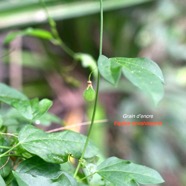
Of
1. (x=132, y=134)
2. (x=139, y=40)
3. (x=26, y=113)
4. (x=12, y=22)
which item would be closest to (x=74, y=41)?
(x=139, y=40)

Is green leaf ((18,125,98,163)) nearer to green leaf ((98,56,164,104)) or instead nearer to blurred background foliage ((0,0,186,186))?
green leaf ((98,56,164,104))

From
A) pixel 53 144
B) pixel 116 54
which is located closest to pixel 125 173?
pixel 53 144

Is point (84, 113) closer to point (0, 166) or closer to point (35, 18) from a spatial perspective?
point (35, 18)

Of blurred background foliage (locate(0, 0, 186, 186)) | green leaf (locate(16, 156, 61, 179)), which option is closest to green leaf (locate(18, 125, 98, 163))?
green leaf (locate(16, 156, 61, 179))

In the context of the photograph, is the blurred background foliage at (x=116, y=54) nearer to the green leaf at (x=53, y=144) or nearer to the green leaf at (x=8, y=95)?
the green leaf at (x=8, y=95)

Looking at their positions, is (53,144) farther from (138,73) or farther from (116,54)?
(116,54)
